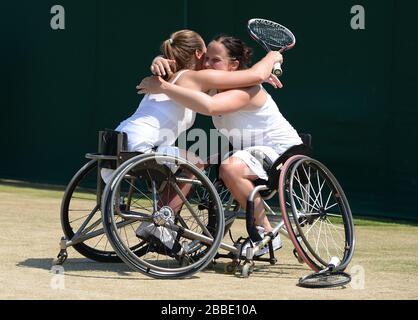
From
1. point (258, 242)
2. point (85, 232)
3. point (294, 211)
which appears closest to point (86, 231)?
point (85, 232)

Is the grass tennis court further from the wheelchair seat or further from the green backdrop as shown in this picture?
the green backdrop

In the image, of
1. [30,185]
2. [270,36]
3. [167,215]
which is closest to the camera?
[167,215]

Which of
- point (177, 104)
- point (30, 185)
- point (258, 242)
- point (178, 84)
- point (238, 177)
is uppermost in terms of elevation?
point (178, 84)

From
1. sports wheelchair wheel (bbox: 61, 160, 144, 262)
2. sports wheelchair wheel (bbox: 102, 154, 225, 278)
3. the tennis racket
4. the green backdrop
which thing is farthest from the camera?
the green backdrop

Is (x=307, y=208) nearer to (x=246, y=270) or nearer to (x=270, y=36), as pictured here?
(x=246, y=270)

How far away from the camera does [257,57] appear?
10164 millimetres

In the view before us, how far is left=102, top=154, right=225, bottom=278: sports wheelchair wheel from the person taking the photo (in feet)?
18.1

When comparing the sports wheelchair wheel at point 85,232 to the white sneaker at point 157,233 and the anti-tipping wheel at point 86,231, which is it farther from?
the white sneaker at point 157,233

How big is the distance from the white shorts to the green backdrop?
3.32 meters

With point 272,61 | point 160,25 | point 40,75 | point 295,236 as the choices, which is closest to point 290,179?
point 295,236

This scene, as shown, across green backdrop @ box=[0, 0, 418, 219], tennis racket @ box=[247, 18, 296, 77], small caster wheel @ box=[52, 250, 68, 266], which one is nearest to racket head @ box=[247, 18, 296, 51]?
tennis racket @ box=[247, 18, 296, 77]

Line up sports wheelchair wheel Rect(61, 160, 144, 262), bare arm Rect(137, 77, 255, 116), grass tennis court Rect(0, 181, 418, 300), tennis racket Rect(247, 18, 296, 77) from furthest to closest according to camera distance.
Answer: tennis racket Rect(247, 18, 296, 77)
sports wheelchair wheel Rect(61, 160, 144, 262)
bare arm Rect(137, 77, 255, 116)
grass tennis court Rect(0, 181, 418, 300)

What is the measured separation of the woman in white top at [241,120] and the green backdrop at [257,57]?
323 centimetres

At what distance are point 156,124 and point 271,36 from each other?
91 centimetres
